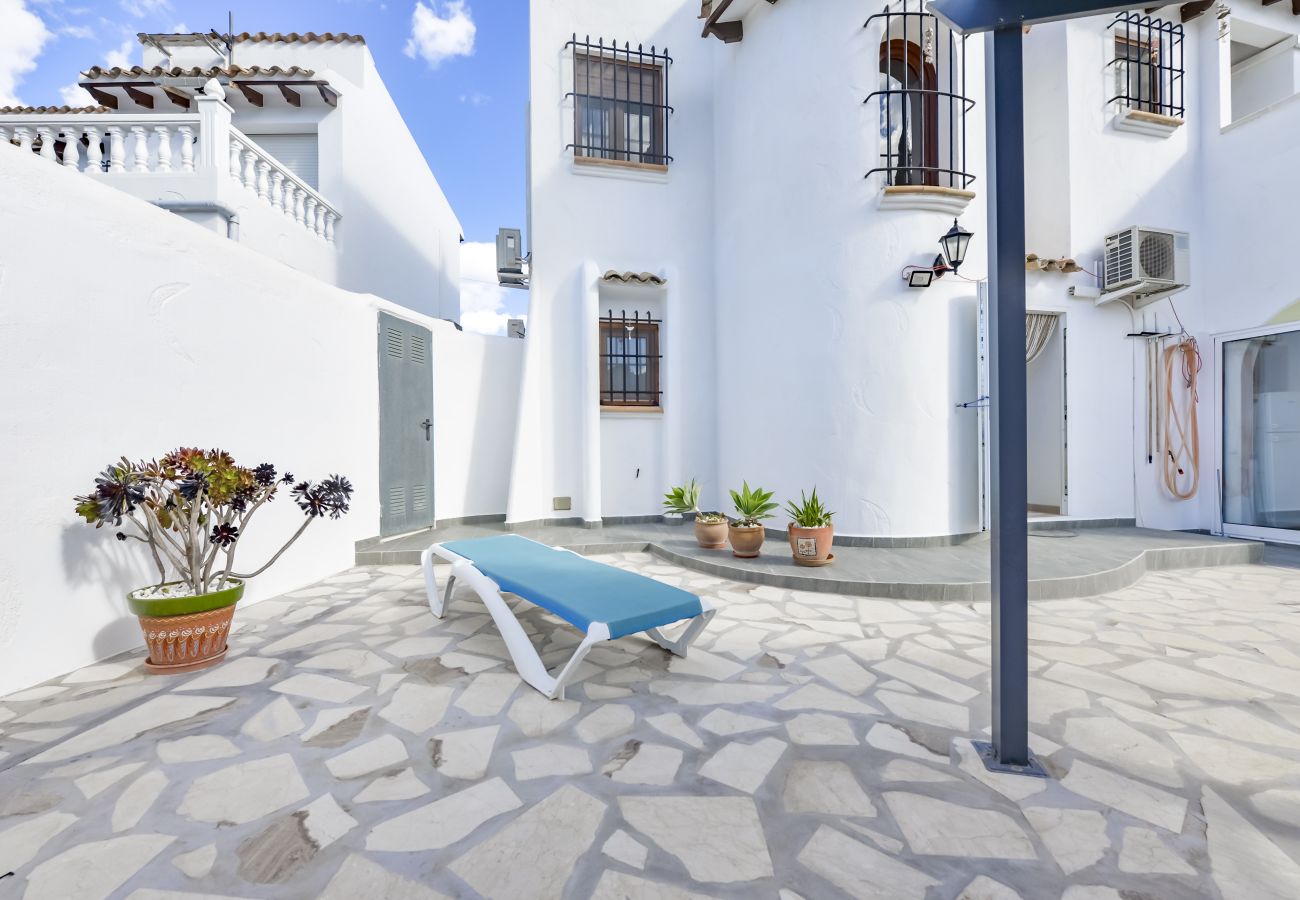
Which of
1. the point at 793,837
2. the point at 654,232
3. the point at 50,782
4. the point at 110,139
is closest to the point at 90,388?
the point at 50,782

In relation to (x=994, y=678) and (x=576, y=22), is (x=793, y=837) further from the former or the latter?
(x=576, y=22)

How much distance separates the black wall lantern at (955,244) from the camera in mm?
5375

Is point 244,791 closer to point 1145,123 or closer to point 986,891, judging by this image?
point 986,891

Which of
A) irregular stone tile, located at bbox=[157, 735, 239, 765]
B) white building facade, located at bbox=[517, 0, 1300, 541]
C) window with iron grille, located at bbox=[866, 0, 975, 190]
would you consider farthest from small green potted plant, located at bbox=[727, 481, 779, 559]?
irregular stone tile, located at bbox=[157, 735, 239, 765]

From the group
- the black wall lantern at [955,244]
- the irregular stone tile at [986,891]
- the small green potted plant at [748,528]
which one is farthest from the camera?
the black wall lantern at [955,244]

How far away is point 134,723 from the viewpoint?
242cm

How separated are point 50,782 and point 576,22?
8391 millimetres

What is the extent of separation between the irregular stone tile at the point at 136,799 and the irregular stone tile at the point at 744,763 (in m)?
1.87

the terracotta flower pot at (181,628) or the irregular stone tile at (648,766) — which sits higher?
the terracotta flower pot at (181,628)

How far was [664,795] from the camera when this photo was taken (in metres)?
1.93

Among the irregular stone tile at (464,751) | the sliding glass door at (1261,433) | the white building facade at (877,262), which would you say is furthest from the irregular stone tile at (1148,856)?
the sliding glass door at (1261,433)

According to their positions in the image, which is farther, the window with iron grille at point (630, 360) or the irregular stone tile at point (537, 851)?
the window with iron grille at point (630, 360)

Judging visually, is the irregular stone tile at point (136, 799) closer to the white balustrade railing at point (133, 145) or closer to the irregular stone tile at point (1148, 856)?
the irregular stone tile at point (1148, 856)

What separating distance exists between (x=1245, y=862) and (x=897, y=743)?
0.97 metres
